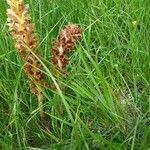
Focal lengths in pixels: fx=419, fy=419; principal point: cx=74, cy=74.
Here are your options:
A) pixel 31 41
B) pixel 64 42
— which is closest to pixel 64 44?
pixel 64 42

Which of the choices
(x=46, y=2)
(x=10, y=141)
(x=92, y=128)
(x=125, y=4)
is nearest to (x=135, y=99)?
(x=92, y=128)

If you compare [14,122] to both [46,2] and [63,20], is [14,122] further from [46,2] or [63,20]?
[46,2]

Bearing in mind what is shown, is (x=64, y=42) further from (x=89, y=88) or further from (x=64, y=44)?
(x=89, y=88)

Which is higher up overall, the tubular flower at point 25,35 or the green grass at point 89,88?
the tubular flower at point 25,35

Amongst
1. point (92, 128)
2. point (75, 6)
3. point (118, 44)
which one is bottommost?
point (92, 128)
